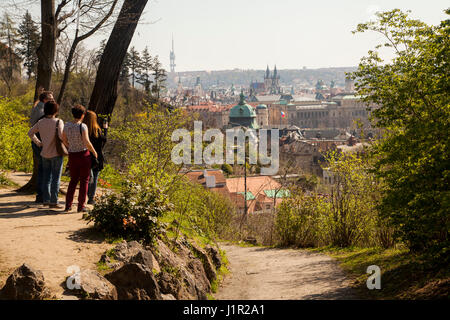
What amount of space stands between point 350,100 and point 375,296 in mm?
176515

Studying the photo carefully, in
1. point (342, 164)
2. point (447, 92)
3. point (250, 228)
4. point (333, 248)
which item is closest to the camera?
point (447, 92)

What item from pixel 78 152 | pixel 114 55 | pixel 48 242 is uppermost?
pixel 114 55

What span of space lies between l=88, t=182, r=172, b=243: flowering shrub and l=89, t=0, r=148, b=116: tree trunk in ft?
11.4

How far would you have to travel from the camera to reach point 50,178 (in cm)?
758

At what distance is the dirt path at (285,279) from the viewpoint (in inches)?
274

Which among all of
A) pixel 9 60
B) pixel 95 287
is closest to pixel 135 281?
pixel 95 287

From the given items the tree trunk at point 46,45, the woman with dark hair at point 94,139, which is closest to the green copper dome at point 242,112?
the tree trunk at point 46,45

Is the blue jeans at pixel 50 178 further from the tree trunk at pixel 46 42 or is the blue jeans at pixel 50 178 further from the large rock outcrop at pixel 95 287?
the large rock outcrop at pixel 95 287

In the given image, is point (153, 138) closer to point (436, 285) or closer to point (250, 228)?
point (436, 285)

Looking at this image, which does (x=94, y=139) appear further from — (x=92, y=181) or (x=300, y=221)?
(x=300, y=221)

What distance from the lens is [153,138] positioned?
10883 millimetres

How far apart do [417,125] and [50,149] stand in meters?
4.71

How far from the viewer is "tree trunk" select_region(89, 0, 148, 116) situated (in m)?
9.54
